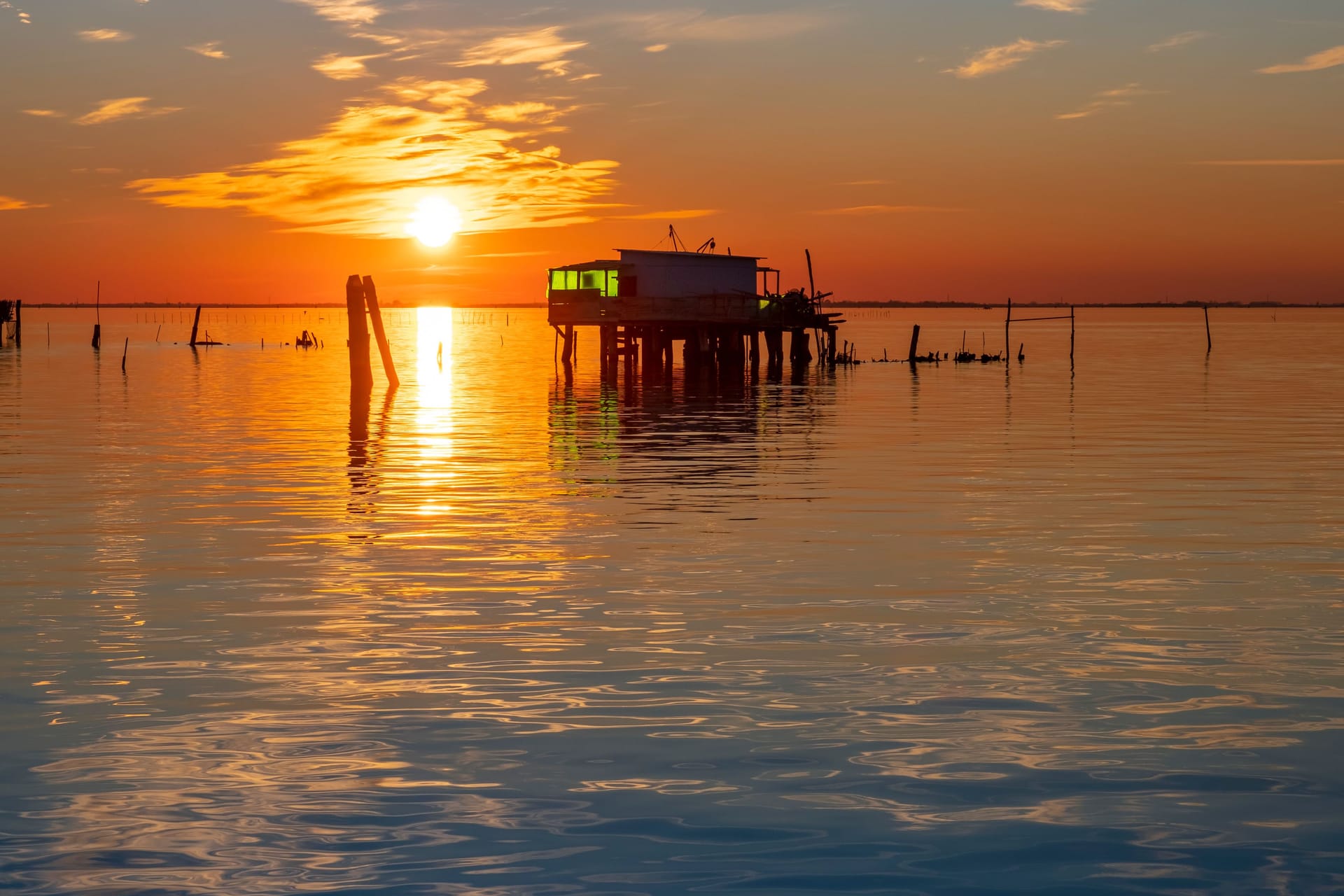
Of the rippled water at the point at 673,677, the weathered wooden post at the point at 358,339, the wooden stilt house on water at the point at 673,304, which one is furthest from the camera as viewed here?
the wooden stilt house on water at the point at 673,304

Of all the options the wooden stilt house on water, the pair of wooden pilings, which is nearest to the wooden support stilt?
the wooden stilt house on water

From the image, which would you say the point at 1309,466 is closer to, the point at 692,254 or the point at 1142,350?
the point at 692,254

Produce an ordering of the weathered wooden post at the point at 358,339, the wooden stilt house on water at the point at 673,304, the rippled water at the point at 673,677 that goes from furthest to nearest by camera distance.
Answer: the wooden stilt house on water at the point at 673,304
the weathered wooden post at the point at 358,339
the rippled water at the point at 673,677

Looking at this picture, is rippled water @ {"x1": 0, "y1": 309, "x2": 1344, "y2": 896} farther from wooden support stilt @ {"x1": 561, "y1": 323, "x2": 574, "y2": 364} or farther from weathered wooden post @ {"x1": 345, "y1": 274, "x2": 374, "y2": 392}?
wooden support stilt @ {"x1": 561, "y1": 323, "x2": 574, "y2": 364}

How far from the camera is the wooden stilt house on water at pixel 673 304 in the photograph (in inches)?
2675

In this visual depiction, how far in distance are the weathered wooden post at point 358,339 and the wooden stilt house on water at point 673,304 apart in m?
16.2

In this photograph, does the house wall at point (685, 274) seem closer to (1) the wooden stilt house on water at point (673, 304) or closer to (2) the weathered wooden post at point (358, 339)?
(1) the wooden stilt house on water at point (673, 304)

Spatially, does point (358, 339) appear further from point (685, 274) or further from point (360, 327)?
point (685, 274)

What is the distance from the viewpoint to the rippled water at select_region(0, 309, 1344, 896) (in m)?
7.18

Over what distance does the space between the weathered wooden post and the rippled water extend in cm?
2537

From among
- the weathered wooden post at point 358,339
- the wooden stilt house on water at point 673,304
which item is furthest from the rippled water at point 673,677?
the wooden stilt house on water at point 673,304

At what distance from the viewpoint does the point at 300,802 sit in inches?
309

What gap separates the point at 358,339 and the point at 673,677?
44.7 metres

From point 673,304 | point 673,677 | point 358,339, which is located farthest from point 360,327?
point 673,677
